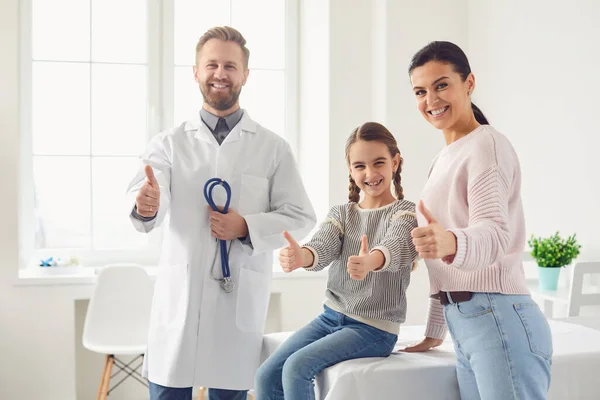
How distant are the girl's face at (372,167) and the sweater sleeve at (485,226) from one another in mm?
439

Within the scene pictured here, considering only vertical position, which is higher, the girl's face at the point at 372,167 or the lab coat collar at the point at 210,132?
the lab coat collar at the point at 210,132

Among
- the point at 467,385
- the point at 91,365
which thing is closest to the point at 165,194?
the point at 467,385

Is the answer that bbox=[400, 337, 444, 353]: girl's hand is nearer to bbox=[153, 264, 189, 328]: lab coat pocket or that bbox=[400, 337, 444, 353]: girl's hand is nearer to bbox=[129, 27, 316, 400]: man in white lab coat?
bbox=[129, 27, 316, 400]: man in white lab coat

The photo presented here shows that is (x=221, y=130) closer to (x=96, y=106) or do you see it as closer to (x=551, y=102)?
(x=551, y=102)

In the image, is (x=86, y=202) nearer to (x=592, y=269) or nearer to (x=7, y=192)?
(x=7, y=192)

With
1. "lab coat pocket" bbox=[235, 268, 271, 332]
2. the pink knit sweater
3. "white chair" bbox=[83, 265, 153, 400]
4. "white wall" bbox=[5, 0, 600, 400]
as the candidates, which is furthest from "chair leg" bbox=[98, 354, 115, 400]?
the pink knit sweater

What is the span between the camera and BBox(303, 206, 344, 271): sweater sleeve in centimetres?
175

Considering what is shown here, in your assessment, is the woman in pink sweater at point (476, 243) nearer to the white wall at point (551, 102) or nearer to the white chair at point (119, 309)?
the white wall at point (551, 102)

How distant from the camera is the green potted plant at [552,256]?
2666 millimetres

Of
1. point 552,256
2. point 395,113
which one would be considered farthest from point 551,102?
point 395,113

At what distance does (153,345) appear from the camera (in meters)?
1.96

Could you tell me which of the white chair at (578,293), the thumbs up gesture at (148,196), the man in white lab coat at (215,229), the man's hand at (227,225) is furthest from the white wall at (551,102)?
the thumbs up gesture at (148,196)

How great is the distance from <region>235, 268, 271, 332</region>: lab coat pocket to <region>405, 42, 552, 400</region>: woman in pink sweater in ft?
2.00

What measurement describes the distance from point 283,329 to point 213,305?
1.65 metres
